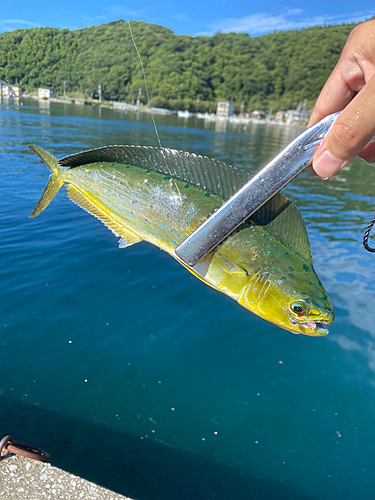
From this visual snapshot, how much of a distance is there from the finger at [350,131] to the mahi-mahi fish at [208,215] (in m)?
0.32

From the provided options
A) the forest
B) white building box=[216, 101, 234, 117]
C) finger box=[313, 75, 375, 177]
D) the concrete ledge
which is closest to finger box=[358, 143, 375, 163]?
finger box=[313, 75, 375, 177]

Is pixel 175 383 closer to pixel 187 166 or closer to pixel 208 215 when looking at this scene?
pixel 208 215

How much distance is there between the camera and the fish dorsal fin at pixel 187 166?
1842mm

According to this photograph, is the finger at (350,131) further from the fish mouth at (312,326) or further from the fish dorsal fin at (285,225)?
the fish mouth at (312,326)

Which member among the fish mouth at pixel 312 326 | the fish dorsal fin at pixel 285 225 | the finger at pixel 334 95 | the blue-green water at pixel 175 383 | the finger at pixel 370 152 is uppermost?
the finger at pixel 334 95

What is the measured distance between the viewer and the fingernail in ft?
4.94

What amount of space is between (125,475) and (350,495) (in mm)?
2723

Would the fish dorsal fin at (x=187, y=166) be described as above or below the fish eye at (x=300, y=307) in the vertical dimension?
above

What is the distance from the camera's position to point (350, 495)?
11.7 ft

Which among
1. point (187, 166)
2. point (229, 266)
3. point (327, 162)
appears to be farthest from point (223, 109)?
point (229, 266)

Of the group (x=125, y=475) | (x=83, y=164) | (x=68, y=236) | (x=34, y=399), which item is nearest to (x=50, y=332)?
(x=34, y=399)

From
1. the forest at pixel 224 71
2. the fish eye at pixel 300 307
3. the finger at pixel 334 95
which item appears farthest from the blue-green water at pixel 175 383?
the forest at pixel 224 71

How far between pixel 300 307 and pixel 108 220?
1606 mm

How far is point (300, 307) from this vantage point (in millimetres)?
1574
